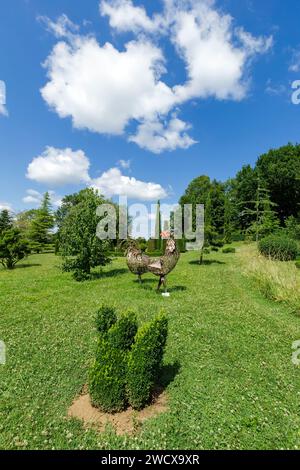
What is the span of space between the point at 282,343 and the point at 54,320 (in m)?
5.98

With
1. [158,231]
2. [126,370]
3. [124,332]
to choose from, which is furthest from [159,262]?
[158,231]

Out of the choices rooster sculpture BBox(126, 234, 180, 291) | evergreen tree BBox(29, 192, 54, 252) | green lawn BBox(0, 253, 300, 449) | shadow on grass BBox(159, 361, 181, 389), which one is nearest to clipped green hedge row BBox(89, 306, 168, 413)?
green lawn BBox(0, 253, 300, 449)

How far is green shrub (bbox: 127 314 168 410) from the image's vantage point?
359cm

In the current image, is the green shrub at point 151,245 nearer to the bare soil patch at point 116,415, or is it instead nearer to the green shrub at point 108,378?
the bare soil patch at point 116,415

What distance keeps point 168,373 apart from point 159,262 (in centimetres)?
522

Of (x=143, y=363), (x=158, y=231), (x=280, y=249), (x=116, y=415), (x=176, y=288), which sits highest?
(x=158, y=231)

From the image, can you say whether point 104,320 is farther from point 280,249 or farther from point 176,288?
point 280,249

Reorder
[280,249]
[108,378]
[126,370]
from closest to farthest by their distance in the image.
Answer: [108,378], [126,370], [280,249]

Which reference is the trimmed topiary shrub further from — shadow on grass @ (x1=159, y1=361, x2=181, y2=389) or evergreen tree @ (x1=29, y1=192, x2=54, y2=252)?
evergreen tree @ (x1=29, y1=192, x2=54, y2=252)

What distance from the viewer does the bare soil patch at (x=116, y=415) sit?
11.5 feet

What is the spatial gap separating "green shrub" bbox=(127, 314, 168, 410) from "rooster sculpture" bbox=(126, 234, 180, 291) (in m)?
5.71

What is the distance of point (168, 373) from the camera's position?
15.5 ft

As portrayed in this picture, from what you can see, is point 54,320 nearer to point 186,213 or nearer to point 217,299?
point 217,299
